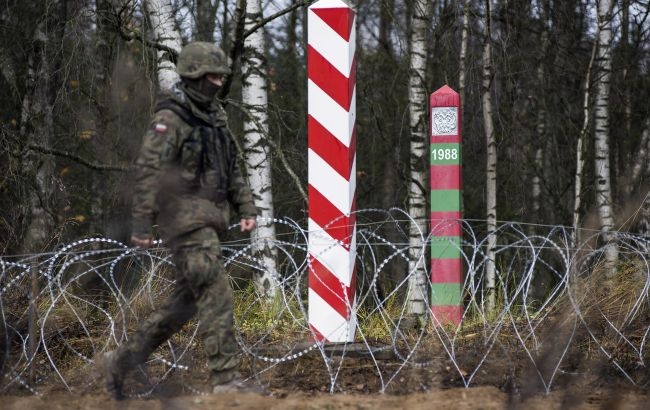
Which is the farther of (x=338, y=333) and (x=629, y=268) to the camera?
(x=629, y=268)

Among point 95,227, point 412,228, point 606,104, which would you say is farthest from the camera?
point 95,227

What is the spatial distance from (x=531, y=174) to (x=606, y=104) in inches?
203

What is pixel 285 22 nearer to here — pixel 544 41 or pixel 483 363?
pixel 544 41

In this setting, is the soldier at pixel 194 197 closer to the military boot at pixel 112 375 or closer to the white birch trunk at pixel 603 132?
the military boot at pixel 112 375

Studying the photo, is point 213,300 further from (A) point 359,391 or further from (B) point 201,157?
(A) point 359,391

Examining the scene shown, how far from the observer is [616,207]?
53.1 ft

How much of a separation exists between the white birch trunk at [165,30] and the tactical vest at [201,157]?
409 centimetres

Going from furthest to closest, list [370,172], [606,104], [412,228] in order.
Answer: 1. [370,172]
2. [606,104]
3. [412,228]

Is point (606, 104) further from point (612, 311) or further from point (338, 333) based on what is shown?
point (338, 333)

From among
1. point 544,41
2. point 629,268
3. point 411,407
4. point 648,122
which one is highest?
point 544,41

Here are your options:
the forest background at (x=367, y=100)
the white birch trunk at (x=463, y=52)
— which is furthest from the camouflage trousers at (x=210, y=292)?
the white birch trunk at (x=463, y=52)

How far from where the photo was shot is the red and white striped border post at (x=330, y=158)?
801cm

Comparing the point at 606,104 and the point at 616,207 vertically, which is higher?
the point at 606,104

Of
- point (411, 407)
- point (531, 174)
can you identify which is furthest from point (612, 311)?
point (531, 174)
